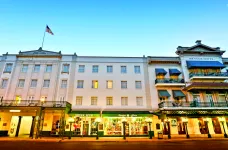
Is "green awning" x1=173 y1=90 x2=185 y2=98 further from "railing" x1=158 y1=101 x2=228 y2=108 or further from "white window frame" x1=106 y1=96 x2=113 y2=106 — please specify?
"white window frame" x1=106 y1=96 x2=113 y2=106

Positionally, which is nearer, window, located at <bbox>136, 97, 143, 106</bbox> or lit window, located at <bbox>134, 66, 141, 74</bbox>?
window, located at <bbox>136, 97, 143, 106</bbox>

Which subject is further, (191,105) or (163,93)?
(163,93)

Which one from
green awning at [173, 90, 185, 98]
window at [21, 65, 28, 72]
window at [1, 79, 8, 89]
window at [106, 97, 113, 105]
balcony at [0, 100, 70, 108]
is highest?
window at [21, 65, 28, 72]

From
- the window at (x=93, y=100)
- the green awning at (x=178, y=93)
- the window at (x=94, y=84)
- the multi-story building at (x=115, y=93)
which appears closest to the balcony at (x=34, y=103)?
the multi-story building at (x=115, y=93)

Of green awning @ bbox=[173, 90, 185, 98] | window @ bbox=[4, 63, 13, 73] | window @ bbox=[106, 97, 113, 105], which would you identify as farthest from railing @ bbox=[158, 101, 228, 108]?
window @ bbox=[4, 63, 13, 73]

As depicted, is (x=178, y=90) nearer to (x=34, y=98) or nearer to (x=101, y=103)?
(x=101, y=103)

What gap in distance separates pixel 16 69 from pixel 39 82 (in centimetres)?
466

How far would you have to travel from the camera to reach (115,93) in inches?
928

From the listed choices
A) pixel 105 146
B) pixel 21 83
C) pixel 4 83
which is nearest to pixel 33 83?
pixel 21 83

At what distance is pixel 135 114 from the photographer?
21.4 m

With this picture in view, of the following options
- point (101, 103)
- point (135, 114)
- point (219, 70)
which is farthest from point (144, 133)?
point (219, 70)

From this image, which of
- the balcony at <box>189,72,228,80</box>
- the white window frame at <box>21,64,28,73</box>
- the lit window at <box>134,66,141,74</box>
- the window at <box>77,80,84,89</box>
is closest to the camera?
the balcony at <box>189,72,228,80</box>

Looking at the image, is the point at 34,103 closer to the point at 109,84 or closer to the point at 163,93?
the point at 109,84

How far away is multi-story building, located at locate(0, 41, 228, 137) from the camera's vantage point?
839 inches
